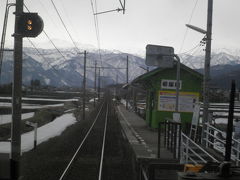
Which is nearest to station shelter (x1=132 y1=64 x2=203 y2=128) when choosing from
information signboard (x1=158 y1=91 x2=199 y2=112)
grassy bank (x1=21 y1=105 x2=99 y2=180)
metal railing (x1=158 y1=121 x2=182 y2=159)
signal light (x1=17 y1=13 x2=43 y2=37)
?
information signboard (x1=158 y1=91 x2=199 y2=112)

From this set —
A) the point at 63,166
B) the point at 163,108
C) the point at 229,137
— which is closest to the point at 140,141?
the point at 163,108

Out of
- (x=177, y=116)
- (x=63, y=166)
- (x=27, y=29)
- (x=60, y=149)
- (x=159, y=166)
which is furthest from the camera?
(x=60, y=149)

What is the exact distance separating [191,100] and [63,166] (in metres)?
12.9

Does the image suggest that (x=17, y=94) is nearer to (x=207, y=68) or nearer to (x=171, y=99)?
(x=207, y=68)

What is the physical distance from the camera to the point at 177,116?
16.2m

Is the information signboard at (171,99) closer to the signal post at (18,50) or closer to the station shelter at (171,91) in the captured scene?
the station shelter at (171,91)

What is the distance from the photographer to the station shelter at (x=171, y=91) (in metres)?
24.7

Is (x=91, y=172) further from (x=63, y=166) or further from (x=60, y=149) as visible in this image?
(x=60, y=149)

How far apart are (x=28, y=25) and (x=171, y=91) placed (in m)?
16.8

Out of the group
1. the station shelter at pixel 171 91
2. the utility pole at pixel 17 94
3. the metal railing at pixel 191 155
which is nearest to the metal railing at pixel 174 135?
the metal railing at pixel 191 155

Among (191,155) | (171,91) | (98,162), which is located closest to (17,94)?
(191,155)

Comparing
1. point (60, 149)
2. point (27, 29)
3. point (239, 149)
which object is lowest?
point (60, 149)

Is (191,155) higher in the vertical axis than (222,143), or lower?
lower

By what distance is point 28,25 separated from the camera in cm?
932
